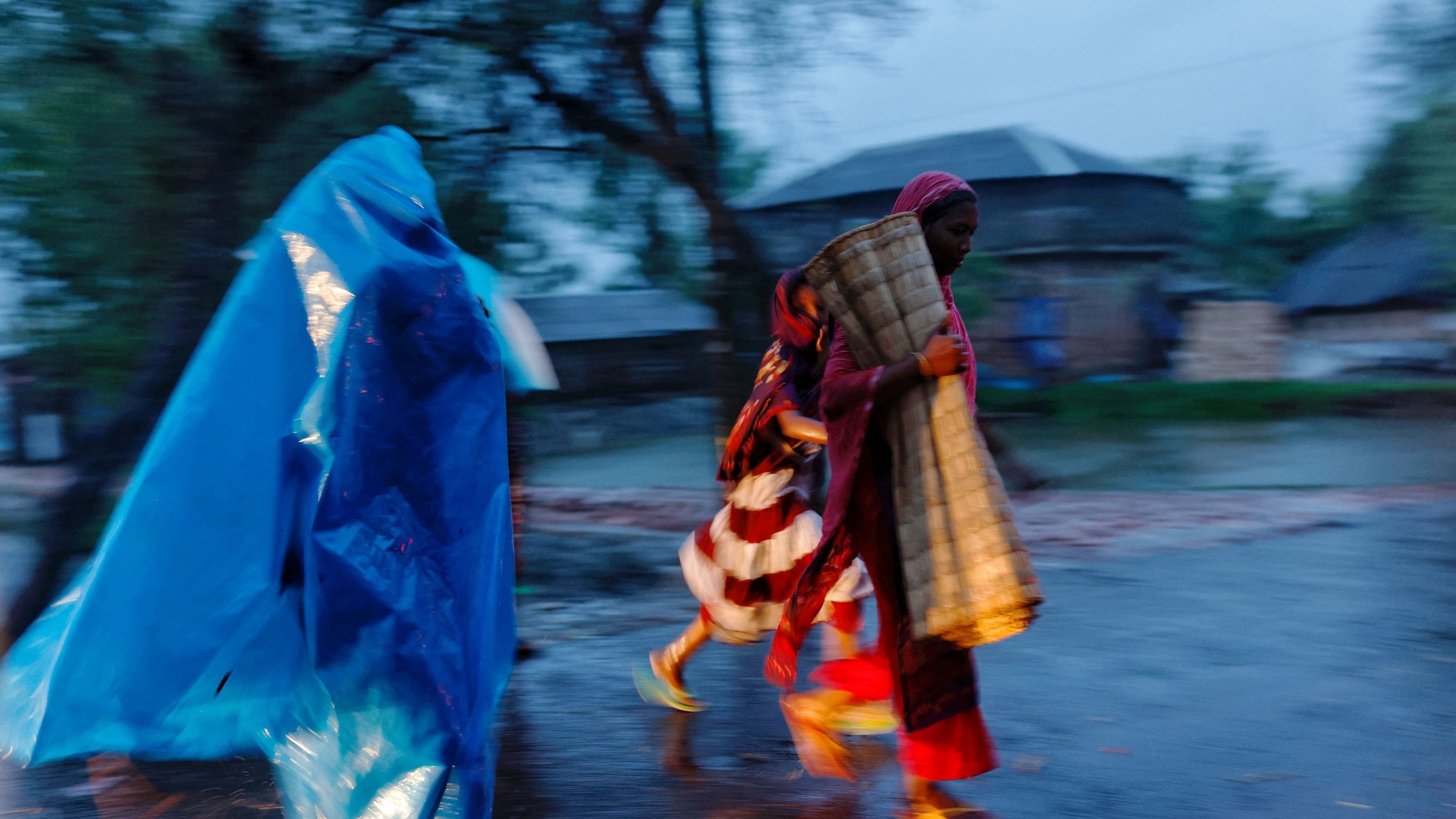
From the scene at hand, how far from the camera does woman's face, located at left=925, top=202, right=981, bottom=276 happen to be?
3.12 meters

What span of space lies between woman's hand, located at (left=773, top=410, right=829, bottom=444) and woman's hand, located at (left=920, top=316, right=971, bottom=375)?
77 centimetres

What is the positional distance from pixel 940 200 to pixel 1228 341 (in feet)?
77.1

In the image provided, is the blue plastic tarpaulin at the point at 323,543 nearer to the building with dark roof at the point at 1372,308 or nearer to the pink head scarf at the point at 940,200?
the pink head scarf at the point at 940,200

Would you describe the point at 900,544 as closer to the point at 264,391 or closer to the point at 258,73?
the point at 264,391

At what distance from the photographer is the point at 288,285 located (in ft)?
9.24

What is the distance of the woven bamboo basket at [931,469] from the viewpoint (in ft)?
9.40

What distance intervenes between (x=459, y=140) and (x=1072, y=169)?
57.8ft

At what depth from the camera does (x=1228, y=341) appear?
24359mm

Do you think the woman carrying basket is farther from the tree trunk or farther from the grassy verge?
the grassy verge

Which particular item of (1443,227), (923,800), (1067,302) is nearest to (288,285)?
(923,800)

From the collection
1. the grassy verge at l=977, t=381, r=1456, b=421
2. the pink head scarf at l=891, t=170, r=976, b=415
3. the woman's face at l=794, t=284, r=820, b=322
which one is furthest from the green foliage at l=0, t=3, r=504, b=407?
the grassy verge at l=977, t=381, r=1456, b=421

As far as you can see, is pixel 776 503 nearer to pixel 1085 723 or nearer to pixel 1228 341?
→ pixel 1085 723

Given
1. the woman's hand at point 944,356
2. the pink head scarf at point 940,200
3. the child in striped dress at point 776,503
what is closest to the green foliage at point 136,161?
the child in striped dress at point 776,503

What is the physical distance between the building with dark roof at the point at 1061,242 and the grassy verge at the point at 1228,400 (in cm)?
135
